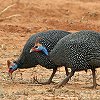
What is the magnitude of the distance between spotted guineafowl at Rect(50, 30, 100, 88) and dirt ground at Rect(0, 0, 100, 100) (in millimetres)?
396

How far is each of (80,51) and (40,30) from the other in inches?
400

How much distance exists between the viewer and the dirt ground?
8133 millimetres

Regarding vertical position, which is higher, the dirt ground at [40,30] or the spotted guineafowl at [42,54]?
the spotted guineafowl at [42,54]

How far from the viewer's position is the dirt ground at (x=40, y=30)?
8.13m

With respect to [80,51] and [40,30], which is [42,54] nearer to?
[80,51]

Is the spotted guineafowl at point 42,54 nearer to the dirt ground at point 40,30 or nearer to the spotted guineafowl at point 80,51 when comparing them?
the dirt ground at point 40,30

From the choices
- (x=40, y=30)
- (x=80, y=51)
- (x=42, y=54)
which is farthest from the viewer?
→ (x=40, y=30)

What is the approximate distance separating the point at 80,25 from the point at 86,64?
1126 cm

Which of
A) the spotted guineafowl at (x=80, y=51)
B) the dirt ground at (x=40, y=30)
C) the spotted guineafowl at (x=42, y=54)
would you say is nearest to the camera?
the dirt ground at (x=40, y=30)

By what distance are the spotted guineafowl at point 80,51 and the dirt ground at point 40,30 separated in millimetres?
396

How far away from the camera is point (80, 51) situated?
Answer: 8594 millimetres

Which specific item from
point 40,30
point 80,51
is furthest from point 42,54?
point 40,30

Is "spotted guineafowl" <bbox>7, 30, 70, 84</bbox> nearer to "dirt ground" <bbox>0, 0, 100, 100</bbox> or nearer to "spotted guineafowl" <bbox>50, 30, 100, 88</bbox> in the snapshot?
"dirt ground" <bbox>0, 0, 100, 100</bbox>

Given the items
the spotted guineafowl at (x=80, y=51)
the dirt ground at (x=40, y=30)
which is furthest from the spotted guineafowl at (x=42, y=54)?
the spotted guineafowl at (x=80, y=51)
